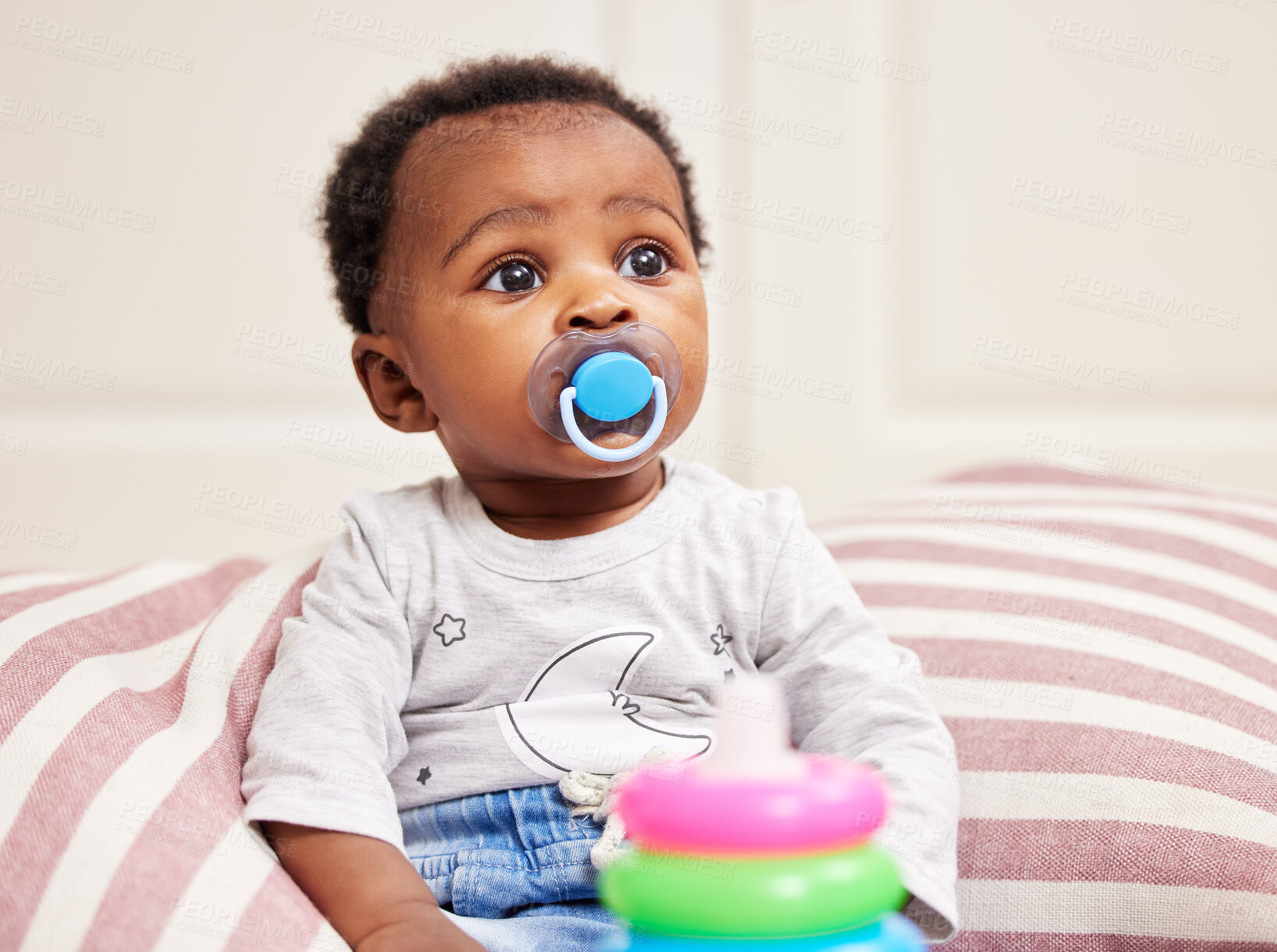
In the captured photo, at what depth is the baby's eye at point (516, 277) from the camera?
85 centimetres

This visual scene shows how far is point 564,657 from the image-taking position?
0.84 m

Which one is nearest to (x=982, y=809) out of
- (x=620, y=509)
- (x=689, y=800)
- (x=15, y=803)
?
(x=620, y=509)

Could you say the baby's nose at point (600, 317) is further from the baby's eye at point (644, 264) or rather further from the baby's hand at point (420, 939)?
the baby's hand at point (420, 939)

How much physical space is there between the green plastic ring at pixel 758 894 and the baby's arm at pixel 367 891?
25 cm

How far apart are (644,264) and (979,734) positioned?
0.45 metres

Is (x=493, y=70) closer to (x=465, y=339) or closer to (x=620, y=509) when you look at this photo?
(x=465, y=339)

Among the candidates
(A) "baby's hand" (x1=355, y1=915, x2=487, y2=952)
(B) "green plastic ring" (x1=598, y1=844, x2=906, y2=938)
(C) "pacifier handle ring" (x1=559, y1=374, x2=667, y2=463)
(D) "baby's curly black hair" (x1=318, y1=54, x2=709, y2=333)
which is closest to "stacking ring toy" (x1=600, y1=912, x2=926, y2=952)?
(B) "green plastic ring" (x1=598, y1=844, x2=906, y2=938)

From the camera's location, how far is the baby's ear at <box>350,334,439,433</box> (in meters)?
0.95

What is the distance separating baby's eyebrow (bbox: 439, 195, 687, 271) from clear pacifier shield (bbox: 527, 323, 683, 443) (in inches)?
3.8

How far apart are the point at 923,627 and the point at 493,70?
0.61 metres

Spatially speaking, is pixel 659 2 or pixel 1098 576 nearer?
pixel 1098 576

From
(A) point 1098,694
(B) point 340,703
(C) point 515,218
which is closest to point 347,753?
(B) point 340,703

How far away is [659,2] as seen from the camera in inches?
76.4

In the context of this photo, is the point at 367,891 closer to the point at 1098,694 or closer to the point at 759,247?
the point at 1098,694
